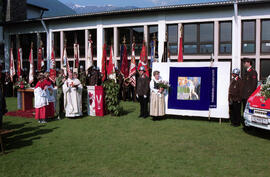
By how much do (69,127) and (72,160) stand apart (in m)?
3.64

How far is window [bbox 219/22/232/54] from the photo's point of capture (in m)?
18.8

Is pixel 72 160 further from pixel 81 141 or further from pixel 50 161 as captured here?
pixel 81 141

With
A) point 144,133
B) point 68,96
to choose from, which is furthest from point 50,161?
point 68,96

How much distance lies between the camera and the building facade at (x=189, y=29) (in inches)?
712

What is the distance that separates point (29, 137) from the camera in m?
7.87

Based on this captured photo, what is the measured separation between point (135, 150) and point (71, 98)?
18.3 feet

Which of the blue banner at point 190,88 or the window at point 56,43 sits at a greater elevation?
the window at point 56,43

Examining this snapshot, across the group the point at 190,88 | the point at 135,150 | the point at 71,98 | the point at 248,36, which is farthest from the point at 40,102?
the point at 248,36

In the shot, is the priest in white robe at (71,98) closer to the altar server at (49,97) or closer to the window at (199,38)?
the altar server at (49,97)

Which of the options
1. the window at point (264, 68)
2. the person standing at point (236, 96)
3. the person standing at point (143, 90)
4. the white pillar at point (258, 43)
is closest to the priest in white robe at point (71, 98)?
the person standing at point (143, 90)

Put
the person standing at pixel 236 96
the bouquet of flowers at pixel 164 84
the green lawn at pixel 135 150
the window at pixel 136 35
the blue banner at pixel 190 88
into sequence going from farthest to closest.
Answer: the window at pixel 136 35
the bouquet of flowers at pixel 164 84
the blue banner at pixel 190 88
the person standing at pixel 236 96
the green lawn at pixel 135 150

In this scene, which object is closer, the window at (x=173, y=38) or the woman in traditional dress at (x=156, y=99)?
the woman in traditional dress at (x=156, y=99)

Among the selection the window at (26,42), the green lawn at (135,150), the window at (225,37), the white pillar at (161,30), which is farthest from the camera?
the window at (26,42)

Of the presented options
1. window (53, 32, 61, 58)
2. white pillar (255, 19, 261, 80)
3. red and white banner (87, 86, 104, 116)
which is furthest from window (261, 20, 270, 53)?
window (53, 32, 61, 58)
